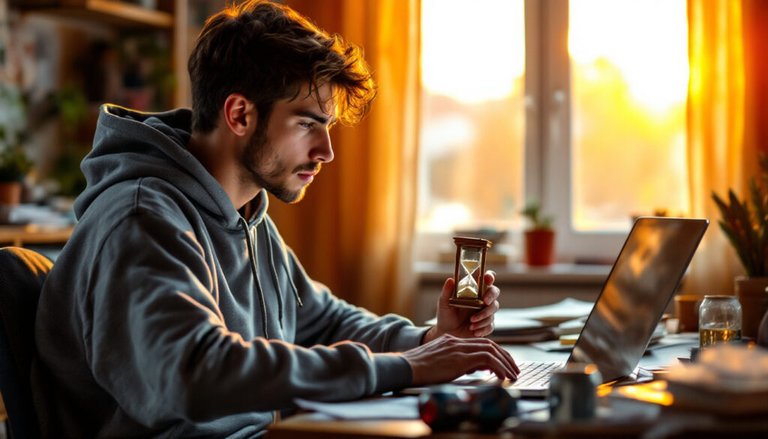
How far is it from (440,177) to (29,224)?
5.05 ft

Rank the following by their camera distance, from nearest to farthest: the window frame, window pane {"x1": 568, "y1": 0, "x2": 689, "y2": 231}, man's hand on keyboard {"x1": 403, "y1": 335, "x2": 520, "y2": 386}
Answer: man's hand on keyboard {"x1": 403, "y1": 335, "x2": 520, "y2": 386} < window pane {"x1": 568, "y1": 0, "x2": 689, "y2": 231} < the window frame

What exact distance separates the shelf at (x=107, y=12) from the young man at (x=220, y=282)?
187 cm

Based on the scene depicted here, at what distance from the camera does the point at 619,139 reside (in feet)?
11.8

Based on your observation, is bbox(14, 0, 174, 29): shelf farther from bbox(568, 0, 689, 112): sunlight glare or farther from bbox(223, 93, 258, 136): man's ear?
bbox(223, 93, 258, 136): man's ear

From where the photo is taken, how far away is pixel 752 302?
191 cm

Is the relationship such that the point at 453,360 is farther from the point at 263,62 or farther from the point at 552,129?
the point at 552,129

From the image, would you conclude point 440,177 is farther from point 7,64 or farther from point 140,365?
point 140,365

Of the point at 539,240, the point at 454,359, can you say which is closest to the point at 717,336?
the point at 454,359

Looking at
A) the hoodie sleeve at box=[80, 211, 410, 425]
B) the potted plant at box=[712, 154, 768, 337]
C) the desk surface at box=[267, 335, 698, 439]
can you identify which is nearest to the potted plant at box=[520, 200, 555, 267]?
the potted plant at box=[712, 154, 768, 337]

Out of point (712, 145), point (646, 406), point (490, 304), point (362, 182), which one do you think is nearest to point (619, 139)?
point (712, 145)

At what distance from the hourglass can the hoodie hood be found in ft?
1.31

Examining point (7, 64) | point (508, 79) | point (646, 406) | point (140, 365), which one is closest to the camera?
point (646, 406)

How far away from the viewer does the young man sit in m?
1.21

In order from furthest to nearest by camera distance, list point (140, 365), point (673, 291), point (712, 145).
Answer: point (712, 145), point (673, 291), point (140, 365)
